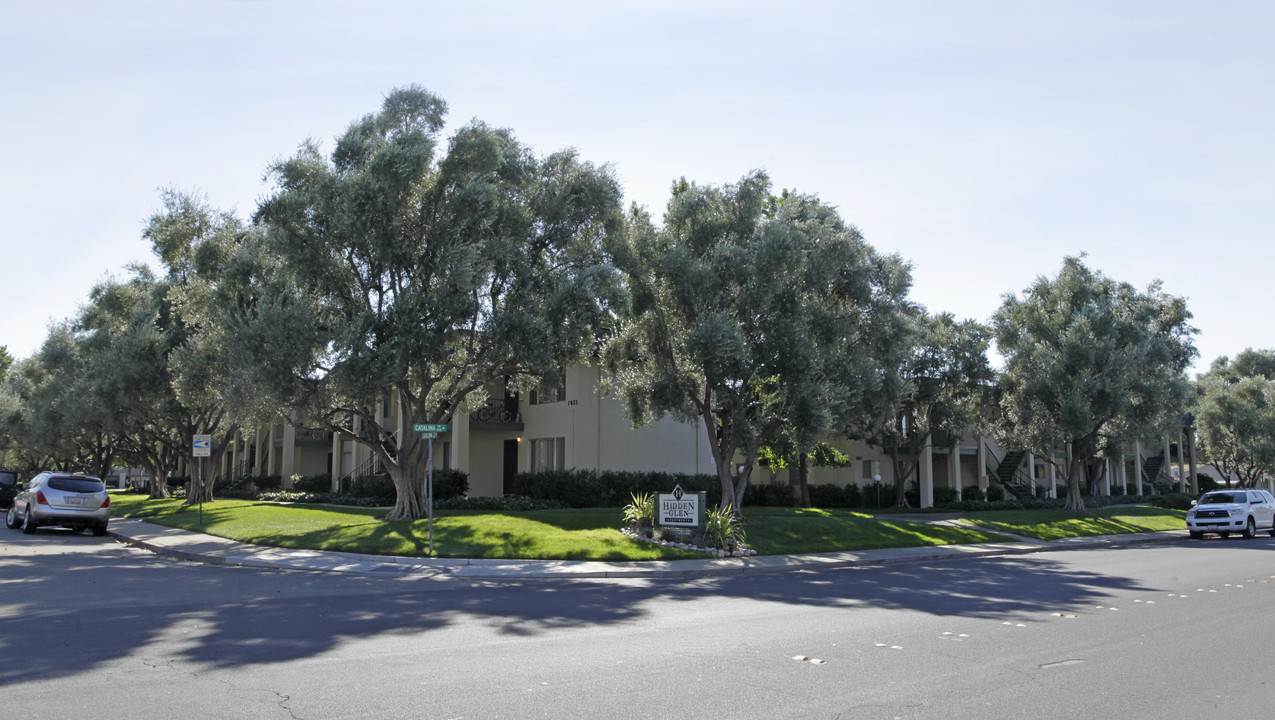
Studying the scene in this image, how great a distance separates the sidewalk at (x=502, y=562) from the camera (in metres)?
14.7

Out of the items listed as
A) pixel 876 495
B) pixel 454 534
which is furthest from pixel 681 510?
pixel 876 495

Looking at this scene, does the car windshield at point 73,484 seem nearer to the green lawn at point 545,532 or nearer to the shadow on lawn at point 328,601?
the green lawn at point 545,532

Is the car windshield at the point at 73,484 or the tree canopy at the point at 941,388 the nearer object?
the car windshield at the point at 73,484

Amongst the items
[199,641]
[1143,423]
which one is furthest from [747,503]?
[199,641]

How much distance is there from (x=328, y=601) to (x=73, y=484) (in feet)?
49.2

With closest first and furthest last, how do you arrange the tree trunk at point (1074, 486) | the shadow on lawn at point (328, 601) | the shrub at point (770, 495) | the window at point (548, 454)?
the shadow on lawn at point (328, 601)
the window at point (548, 454)
the tree trunk at point (1074, 486)
the shrub at point (770, 495)

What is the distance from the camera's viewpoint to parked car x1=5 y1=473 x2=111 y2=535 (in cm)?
2097

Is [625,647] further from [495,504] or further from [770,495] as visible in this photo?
[770,495]

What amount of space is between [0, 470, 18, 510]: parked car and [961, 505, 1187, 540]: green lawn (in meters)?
34.8

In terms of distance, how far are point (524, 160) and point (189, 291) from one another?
37.5 feet

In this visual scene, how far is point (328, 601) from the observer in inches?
430

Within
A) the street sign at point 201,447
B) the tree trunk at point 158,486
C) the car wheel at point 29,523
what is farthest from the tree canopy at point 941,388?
the tree trunk at point 158,486

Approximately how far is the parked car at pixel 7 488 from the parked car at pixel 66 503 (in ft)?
Answer: 36.5

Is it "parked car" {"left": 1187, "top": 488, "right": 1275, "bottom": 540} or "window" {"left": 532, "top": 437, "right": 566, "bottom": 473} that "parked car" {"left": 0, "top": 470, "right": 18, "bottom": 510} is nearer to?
"window" {"left": 532, "top": 437, "right": 566, "bottom": 473}
